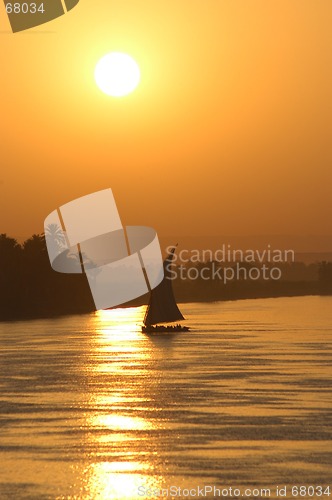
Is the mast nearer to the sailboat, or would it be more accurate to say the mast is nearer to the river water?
the sailboat

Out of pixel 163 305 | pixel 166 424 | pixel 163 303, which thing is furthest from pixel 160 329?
pixel 166 424

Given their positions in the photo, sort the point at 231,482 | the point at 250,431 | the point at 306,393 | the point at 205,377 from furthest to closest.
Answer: the point at 205,377, the point at 306,393, the point at 250,431, the point at 231,482

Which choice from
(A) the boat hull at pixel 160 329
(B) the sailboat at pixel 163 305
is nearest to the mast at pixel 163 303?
(B) the sailboat at pixel 163 305

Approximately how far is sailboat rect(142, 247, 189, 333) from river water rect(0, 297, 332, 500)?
20.9 m

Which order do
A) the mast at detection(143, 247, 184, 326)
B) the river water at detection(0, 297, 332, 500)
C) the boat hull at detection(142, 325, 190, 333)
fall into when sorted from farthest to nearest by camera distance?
1. the boat hull at detection(142, 325, 190, 333)
2. the mast at detection(143, 247, 184, 326)
3. the river water at detection(0, 297, 332, 500)

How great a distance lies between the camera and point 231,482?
2573 centimetres

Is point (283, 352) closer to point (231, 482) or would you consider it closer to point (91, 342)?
point (91, 342)

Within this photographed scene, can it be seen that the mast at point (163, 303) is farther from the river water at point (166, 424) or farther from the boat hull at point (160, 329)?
the river water at point (166, 424)

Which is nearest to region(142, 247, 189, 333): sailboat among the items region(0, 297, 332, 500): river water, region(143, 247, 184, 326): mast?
region(143, 247, 184, 326): mast

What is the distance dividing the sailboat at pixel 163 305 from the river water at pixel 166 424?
20.9m

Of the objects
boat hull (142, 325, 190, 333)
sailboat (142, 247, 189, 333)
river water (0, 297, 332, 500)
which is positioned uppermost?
river water (0, 297, 332, 500)

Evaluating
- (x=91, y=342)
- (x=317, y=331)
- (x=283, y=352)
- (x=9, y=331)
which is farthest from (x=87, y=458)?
(x=9, y=331)

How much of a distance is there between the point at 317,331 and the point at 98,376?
57.6 m

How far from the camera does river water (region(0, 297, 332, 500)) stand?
2586 cm
